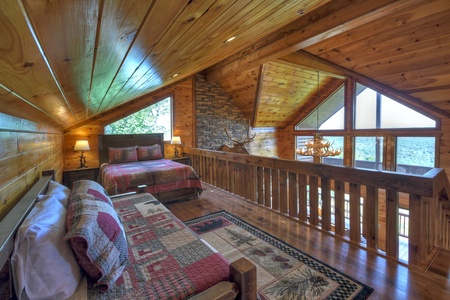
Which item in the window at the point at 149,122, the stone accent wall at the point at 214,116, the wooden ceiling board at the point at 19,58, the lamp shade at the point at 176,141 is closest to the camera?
the wooden ceiling board at the point at 19,58

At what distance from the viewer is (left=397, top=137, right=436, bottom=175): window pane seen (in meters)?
4.75

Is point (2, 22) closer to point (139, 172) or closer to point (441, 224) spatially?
point (139, 172)

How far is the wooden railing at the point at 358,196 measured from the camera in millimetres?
1778

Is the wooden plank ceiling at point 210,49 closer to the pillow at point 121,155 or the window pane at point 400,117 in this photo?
the window pane at point 400,117

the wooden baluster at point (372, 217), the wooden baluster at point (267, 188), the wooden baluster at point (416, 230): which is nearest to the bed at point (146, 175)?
the wooden baluster at point (267, 188)

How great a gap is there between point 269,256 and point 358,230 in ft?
3.18

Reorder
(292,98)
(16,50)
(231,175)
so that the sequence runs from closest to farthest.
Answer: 1. (16,50)
2. (231,175)
3. (292,98)

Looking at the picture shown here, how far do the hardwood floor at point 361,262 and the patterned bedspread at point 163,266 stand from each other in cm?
121

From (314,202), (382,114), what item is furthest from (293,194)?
(382,114)

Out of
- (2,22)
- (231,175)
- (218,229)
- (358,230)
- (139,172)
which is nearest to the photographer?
(2,22)

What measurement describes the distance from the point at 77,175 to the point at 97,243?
158 inches

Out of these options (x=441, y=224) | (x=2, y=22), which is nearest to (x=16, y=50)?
(x=2, y=22)

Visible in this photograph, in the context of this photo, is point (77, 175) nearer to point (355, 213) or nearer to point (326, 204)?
point (326, 204)

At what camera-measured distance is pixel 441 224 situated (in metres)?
2.28
